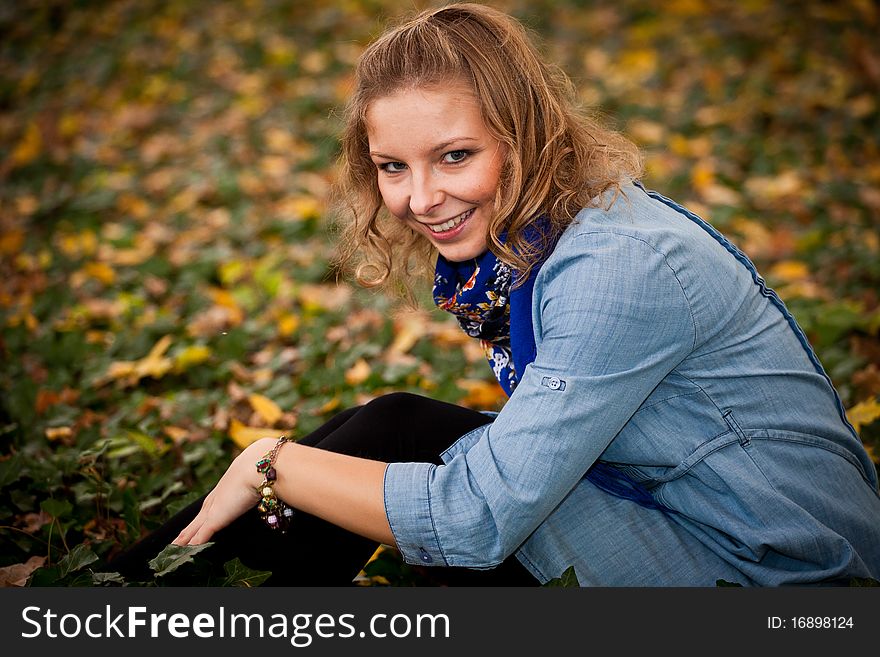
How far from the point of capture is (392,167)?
5.70ft

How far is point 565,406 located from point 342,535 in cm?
60

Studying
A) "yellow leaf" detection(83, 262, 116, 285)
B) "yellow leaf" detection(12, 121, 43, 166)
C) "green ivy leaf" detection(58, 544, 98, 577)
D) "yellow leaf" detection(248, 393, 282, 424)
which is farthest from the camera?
"yellow leaf" detection(12, 121, 43, 166)

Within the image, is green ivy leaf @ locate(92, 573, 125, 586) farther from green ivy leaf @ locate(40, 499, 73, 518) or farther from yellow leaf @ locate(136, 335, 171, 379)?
yellow leaf @ locate(136, 335, 171, 379)

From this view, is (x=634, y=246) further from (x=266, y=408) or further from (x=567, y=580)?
(x=266, y=408)

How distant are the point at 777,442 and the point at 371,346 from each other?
74.3 inches

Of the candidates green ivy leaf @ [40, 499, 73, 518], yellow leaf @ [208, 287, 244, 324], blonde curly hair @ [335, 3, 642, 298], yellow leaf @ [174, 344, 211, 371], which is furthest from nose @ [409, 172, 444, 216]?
yellow leaf @ [208, 287, 244, 324]

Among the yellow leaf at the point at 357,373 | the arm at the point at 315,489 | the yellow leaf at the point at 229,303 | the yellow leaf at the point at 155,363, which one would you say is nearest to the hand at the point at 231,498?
the arm at the point at 315,489

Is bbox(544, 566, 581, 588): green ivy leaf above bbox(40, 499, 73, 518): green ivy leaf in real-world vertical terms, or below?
above

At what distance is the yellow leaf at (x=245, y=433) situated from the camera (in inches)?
103

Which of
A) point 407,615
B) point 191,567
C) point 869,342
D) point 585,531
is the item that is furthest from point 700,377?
→ point 869,342

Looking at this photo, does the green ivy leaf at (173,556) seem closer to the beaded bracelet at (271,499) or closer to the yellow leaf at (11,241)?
the beaded bracelet at (271,499)

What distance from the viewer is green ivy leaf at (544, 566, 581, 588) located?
1.56m

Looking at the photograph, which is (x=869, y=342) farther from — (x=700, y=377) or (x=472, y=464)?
(x=472, y=464)

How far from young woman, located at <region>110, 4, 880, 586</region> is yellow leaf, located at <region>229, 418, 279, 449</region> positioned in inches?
31.6
